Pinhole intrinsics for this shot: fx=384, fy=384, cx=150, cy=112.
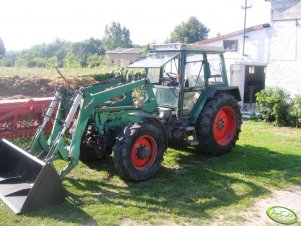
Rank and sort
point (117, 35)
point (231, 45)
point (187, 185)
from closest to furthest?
point (187, 185), point (231, 45), point (117, 35)

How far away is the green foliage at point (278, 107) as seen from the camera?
1139cm

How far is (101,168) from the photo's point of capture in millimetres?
6672

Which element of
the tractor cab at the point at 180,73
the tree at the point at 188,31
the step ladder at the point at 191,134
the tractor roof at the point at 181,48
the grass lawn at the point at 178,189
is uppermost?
the tree at the point at 188,31

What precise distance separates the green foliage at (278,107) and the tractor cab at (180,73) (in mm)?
4567

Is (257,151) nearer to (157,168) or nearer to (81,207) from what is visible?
(157,168)

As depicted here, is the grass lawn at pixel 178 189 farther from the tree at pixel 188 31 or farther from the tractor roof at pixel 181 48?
the tree at pixel 188 31

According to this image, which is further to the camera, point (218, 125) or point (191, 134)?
point (218, 125)

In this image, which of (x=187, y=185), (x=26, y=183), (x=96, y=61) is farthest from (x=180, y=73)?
(x=96, y=61)

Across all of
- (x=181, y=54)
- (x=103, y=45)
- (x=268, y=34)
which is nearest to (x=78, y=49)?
(x=103, y=45)

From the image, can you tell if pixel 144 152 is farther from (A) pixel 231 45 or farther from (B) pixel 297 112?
(A) pixel 231 45

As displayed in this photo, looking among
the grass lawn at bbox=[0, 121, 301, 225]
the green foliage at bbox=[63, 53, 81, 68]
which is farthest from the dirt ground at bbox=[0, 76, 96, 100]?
the green foliage at bbox=[63, 53, 81, 68]

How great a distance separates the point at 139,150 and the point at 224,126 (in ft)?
8.65

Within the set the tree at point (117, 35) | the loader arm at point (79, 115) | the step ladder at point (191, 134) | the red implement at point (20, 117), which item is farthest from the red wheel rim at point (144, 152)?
the tree at point (117, 35)

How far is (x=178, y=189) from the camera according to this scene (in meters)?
5.74
